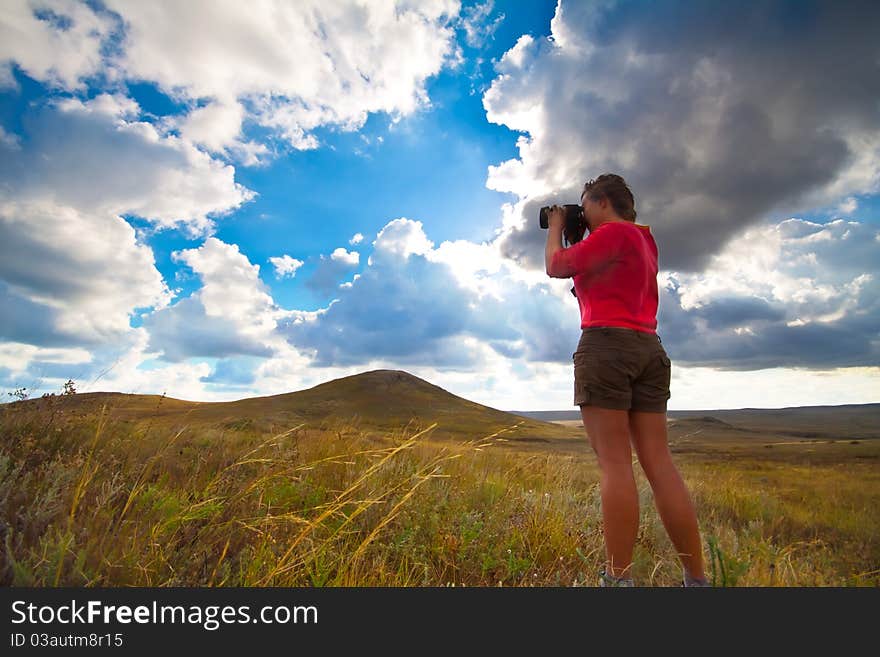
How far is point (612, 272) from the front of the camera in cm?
257

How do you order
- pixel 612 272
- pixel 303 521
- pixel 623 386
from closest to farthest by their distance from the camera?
pixel 303 521 < pixel 623 386 < pixel 612 272

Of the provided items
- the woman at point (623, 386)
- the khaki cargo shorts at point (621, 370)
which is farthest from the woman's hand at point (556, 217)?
the khaki cargo shorts at point (621, 370)

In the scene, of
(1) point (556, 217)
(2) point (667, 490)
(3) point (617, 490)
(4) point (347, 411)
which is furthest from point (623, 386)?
(4) point (347, 411)

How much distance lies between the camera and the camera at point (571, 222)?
294 cm

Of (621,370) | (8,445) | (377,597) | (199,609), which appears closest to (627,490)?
(621,370)

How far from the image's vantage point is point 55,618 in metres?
1.61

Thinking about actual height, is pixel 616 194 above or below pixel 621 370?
above

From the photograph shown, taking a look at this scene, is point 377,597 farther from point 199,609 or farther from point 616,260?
point 616,260

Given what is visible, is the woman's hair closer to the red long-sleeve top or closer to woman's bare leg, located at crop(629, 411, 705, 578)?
the red long-sleeve top

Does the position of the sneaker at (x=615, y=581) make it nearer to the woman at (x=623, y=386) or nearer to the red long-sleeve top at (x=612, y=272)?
the woman at (x=623, y=386)

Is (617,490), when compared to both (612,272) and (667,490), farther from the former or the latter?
(612,272)

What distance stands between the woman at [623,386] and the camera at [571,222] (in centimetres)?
28

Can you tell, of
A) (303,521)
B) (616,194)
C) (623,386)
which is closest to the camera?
(303,521)

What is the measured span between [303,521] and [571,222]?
2.28m
